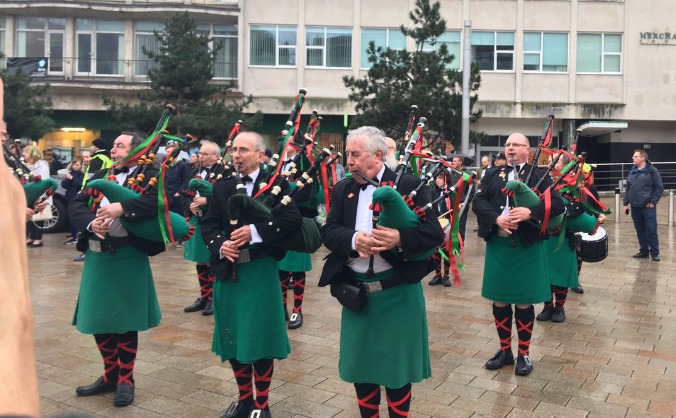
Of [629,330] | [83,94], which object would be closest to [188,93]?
[83,94]

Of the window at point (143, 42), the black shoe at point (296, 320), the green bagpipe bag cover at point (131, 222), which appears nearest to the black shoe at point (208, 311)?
the black shoe at point (296, 320)

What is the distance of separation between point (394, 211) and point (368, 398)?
1151 millimetres

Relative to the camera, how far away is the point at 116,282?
15.4 feet

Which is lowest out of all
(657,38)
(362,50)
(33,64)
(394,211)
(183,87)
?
(394,211)

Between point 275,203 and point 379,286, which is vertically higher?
point 275,203

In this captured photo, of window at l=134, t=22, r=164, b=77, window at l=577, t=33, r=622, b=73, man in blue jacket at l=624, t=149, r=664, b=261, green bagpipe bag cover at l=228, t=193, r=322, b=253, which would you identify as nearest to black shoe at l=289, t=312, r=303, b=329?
green bagpipe bag cover at l=228, t=193, r=322, b=253

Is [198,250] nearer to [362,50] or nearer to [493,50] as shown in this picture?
[362,50]

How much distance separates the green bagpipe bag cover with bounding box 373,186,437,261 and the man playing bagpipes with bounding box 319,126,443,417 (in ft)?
0.06

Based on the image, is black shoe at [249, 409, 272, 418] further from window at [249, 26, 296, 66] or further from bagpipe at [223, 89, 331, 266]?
window at [249, 26, 296, 66]

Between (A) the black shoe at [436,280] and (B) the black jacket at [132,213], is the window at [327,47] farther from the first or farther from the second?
(B) the black jacket at [132,213]

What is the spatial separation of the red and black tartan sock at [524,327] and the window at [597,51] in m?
25.5

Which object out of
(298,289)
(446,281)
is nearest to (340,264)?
(298,289)

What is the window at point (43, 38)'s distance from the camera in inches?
1064

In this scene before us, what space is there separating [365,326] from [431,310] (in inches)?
164
